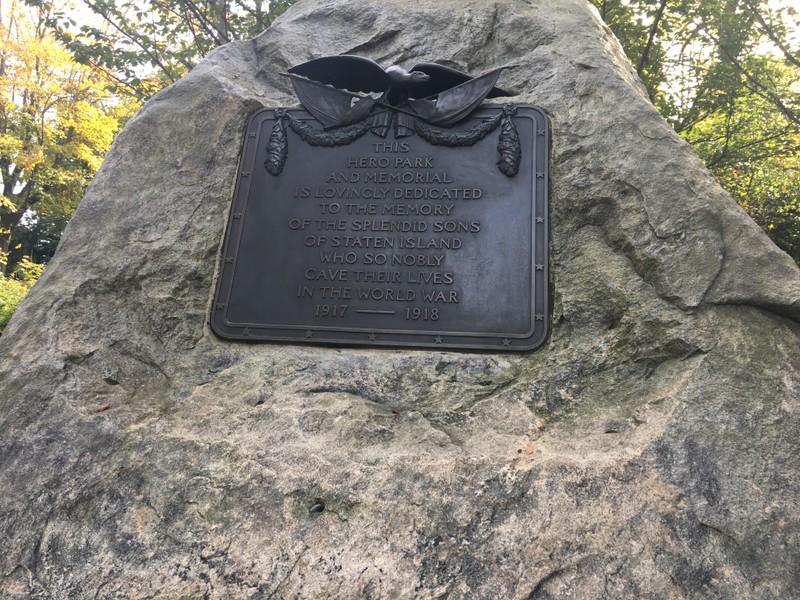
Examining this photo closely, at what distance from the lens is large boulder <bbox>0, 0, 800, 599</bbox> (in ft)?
6.99

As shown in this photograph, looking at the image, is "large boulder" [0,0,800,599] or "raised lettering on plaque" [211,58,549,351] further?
"raised lettering on plaque" [211,58,549,351]

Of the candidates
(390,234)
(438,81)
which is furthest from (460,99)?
(390,234)

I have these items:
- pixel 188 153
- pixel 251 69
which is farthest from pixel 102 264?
pixel 251 69

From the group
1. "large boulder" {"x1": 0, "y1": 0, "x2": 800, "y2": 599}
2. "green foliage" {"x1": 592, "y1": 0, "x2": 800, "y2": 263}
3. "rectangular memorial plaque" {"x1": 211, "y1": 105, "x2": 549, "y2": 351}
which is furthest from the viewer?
"green foliage" {"x1": 592, "y1": 0, "x2": 800, "y2": 263}

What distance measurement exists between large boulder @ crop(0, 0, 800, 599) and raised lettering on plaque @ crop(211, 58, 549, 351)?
13cm

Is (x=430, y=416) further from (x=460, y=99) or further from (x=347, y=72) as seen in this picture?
(x=347, y=72)

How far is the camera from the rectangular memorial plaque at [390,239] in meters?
3.14

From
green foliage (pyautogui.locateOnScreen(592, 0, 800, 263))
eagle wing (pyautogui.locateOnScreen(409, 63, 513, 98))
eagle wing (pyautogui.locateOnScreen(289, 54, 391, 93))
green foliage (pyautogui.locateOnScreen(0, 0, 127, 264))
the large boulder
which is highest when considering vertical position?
green foliage (pyautogui.locateOnScreen(0, 0, 127, 264))

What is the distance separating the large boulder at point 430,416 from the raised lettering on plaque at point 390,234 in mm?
135

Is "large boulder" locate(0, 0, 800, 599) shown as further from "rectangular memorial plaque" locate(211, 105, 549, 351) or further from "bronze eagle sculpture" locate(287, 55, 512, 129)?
"bronze eagle sculpture" locate(287, 55, 512, 129)

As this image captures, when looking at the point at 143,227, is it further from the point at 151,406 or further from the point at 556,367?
the point at 556,367

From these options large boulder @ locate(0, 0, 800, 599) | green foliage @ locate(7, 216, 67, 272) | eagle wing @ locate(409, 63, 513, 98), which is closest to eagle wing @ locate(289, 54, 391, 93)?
eagle wing @ locate(409, 63, 513, 98)

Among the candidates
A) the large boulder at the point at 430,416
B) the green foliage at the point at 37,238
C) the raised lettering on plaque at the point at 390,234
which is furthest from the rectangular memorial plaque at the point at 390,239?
the green foliage at the point at 37,238

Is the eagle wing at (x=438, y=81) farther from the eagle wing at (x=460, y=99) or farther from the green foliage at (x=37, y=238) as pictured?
the green foliage at (x=37, y=238)
